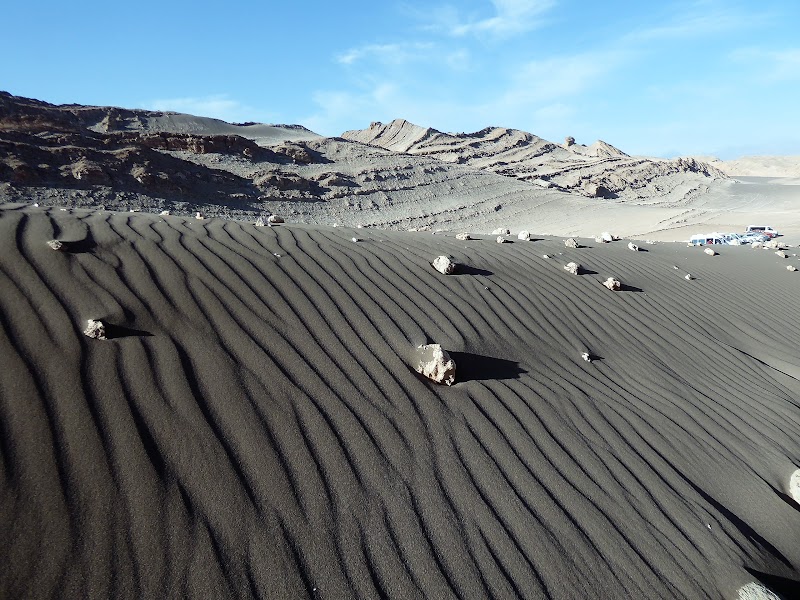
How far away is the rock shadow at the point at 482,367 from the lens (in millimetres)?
3250

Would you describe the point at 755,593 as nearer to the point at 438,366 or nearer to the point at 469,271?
the point at 438,366

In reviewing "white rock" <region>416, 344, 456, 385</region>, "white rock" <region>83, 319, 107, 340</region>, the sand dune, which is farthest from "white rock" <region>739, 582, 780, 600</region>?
"white rock" <region>83, 319, 107, 340</region>

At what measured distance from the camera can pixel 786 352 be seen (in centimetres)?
553

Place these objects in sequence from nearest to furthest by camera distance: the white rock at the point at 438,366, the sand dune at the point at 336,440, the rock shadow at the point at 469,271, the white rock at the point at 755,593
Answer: the sand dune at the point at 336,440, the white rock at the point at 755,593, the white rock at the point at 438,366, the rock shadow at the point at 469,271

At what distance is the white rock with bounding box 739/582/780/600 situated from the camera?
2277 millimetres

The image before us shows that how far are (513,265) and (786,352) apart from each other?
301 cm

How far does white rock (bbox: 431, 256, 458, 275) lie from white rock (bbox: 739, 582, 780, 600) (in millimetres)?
3006

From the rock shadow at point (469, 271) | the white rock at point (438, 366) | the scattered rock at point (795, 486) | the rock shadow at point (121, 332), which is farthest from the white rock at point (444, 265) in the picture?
the scattered rock at point (795, 486)

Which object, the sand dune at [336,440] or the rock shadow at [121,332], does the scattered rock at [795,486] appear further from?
the rock shadow at [121,332]

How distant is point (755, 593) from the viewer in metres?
2.29

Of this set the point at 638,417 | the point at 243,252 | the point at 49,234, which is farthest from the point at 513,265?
the point at 49,234

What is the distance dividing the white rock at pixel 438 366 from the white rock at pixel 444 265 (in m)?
1.59

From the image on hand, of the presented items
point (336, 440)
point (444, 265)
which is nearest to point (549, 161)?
point (444, 265)

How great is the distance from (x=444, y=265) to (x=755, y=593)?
10.1 feet
